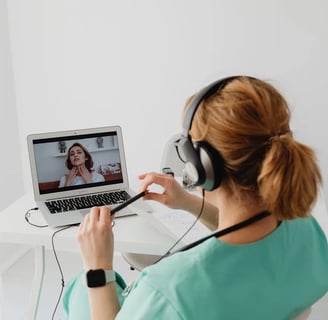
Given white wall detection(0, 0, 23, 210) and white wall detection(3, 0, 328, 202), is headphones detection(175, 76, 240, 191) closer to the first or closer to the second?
white wall detection(3, 0, 328, 202)

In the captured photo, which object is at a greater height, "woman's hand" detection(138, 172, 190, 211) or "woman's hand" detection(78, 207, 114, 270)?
"woman's hand" detection(138, 172, 190, 211)

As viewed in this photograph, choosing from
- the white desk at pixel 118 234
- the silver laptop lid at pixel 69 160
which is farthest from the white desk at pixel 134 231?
the silver laptop lid at pixel 69 160

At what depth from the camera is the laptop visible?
1.56m

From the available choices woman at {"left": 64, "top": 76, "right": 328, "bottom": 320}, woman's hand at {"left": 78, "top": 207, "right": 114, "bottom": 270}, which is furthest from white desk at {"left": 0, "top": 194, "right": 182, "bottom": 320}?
woman at {"left": 64, "top": 76, "right": 328, "bottom": 320}

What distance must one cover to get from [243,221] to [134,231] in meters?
0.61

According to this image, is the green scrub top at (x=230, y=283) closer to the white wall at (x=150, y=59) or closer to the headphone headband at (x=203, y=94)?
the headphone headband at (x=203, y=94)

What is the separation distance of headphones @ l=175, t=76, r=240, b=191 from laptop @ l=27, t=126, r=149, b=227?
2.16 ft

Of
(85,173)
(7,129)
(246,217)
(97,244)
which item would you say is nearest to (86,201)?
(85,173)

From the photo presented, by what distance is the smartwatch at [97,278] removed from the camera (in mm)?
959

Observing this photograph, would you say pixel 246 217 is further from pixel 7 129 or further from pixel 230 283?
pixel 7 129

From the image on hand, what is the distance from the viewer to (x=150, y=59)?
254 centimetres

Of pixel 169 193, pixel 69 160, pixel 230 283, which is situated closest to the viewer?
pixel 230 283

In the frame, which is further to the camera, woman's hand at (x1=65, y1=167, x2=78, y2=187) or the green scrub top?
woman's hand at (x1=65, y1=167, x2=78, y2=187)

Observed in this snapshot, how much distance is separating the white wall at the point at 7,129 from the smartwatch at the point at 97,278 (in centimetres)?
179
